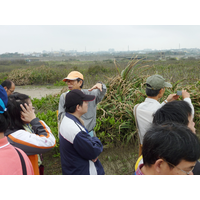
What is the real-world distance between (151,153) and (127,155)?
2712mm

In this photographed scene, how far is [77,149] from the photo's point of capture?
1.52 meters

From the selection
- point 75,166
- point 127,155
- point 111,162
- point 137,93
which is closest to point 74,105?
point 75,166

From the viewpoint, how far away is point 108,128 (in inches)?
155

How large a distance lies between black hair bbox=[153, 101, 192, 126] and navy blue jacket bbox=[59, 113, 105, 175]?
585mm

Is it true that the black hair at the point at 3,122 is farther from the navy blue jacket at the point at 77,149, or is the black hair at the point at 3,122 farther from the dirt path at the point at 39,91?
the dirt path at the point at 39,91

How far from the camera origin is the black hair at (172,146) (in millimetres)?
942

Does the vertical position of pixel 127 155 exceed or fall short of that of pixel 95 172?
it falls short

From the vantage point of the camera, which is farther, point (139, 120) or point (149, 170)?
point (139, 120)

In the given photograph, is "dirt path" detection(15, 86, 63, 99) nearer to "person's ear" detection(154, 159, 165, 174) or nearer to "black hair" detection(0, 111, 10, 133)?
"black hair" detection(0, 111, 10, 133)

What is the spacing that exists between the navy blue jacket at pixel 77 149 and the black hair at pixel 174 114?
585mm

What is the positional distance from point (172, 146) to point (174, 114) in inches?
21.9

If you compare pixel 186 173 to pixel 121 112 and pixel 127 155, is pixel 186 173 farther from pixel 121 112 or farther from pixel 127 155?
pixel 121 112

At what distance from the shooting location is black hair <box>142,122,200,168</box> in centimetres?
94

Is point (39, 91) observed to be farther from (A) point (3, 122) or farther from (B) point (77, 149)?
(A) point (3, 122)
